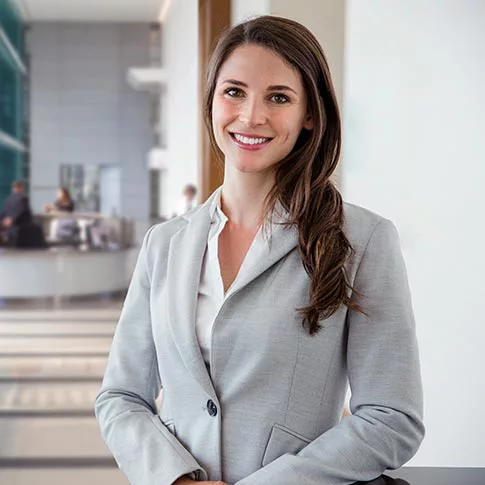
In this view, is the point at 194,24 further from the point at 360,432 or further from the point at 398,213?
the point at 360,432

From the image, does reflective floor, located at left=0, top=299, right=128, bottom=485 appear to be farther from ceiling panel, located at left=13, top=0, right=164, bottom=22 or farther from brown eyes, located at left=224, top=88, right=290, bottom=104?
ceiling panel, located at left=13, top=0, right=164, bottom=22

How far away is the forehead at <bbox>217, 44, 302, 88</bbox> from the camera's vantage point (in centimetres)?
121

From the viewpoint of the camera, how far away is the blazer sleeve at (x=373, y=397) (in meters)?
1.15

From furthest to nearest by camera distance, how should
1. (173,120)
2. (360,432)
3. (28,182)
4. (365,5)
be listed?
1. (28,182)
2. (173,120)
3. (365,5)
4. (360,432)

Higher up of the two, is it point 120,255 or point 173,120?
point 173,120

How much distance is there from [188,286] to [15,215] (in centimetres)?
1080

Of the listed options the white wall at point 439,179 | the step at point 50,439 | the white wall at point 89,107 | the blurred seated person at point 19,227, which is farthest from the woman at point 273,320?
the white wall at point 89,107

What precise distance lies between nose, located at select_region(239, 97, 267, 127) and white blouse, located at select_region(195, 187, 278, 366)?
0.17 m

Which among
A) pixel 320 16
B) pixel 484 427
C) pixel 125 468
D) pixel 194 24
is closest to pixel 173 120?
pixel 194 24

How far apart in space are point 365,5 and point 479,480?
2520 millimetres

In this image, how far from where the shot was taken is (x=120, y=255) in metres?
11.3

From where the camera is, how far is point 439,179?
9.16 feet

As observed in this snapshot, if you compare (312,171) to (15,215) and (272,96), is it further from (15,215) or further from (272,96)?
(15,215)

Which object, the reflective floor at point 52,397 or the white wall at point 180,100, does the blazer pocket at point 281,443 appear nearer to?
the reflective floor at point 52,397
